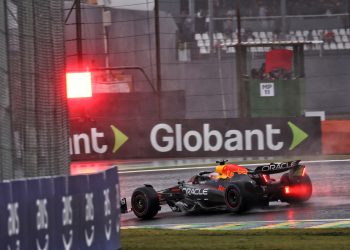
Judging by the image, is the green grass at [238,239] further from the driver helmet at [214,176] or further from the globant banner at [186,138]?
the globant banner at [186,138]

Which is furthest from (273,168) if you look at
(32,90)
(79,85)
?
(79,85)

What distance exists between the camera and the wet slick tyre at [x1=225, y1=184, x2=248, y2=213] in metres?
15.7

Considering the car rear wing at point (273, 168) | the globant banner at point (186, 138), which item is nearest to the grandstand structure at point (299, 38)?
the globant banner at point (186, 138)

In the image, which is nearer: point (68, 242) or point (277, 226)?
point (68, 242)

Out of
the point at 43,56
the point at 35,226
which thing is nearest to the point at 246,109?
the point at 43,56

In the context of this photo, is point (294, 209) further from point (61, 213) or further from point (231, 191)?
point (61, 213)

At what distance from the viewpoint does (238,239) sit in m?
12.3

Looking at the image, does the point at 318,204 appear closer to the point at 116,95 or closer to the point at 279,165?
the point at 279,165

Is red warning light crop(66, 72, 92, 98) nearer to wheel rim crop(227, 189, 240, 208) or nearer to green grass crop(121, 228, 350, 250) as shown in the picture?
wheel rim crop(227, 189, 240, 208)

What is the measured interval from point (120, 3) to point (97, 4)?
37.8 inches

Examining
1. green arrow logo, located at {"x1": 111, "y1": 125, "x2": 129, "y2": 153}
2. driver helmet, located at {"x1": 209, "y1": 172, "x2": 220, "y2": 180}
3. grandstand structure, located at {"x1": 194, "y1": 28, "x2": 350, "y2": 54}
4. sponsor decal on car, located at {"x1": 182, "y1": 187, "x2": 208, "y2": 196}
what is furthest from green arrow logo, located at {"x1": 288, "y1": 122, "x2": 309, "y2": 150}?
sponsor decal on car, located at {"x1": 182, "y1": 187, "x2": 208, "y2": 196}

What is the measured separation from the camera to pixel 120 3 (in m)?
27.8

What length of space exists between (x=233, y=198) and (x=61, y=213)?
718 centimetres

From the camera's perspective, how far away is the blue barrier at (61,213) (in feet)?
26.8
